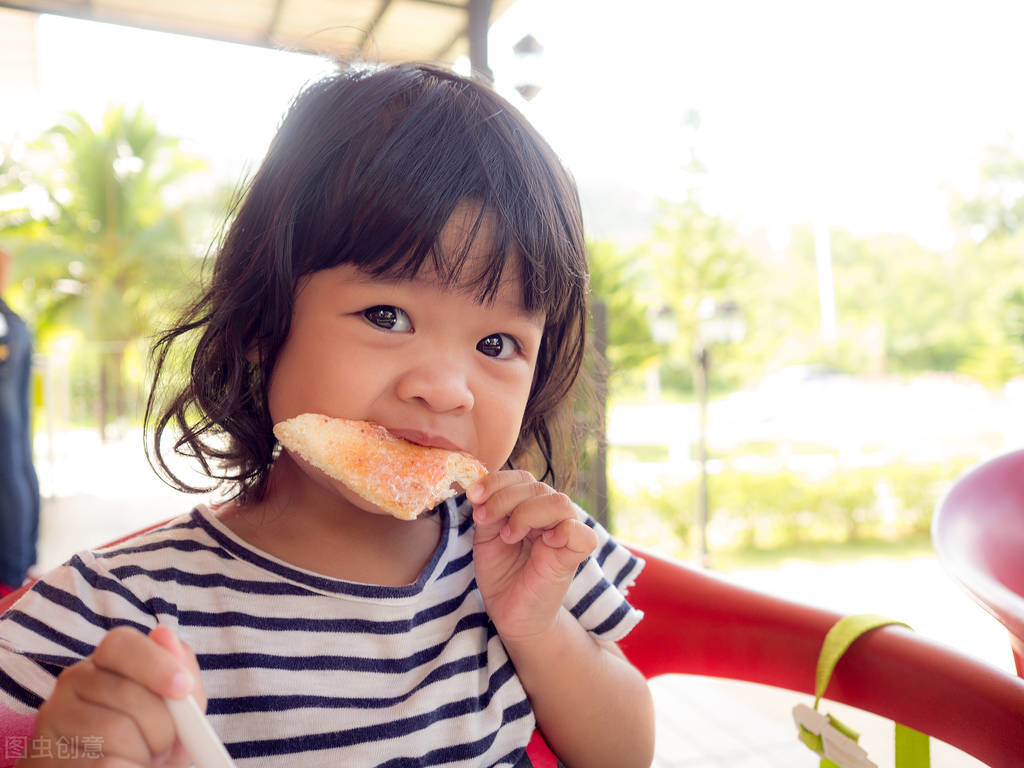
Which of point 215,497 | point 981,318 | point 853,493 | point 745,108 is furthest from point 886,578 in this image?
point 745,108

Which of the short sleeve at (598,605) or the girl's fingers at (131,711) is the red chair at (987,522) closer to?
the short sleeve at (598,605)

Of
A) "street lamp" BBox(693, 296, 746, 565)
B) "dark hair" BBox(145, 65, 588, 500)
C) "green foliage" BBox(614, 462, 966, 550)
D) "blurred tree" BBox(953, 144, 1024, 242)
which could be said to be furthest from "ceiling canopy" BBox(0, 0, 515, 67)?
"blurred tree" BBox(953, 144, 1024, 242)

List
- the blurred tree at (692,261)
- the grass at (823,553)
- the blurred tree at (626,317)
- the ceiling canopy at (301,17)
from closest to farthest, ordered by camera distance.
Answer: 1. the ceiling canopy at (301,17)
2. the grass at (823,553)
3. the blurred tree at (692,261)
4. the blurred tree at (626,317)

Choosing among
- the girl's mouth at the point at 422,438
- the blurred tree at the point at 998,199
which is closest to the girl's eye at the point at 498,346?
the girl's mouth at the point at 422,438

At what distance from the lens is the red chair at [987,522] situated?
4.33 feet

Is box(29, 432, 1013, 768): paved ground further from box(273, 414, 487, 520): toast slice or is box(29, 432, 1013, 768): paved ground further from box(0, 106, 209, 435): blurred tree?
box(0, 106, 209, 435): blurred tree

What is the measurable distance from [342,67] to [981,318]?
23.7m

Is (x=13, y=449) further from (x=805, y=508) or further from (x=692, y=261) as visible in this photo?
(x=692, y=261)

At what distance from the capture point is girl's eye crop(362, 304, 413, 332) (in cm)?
80

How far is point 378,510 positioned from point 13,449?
10.2ft

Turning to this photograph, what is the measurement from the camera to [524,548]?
95cm

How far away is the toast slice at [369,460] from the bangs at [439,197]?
0.16 meters

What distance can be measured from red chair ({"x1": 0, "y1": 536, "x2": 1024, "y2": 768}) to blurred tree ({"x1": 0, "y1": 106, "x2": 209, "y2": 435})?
14507mm

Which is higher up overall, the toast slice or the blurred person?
the toast slice
